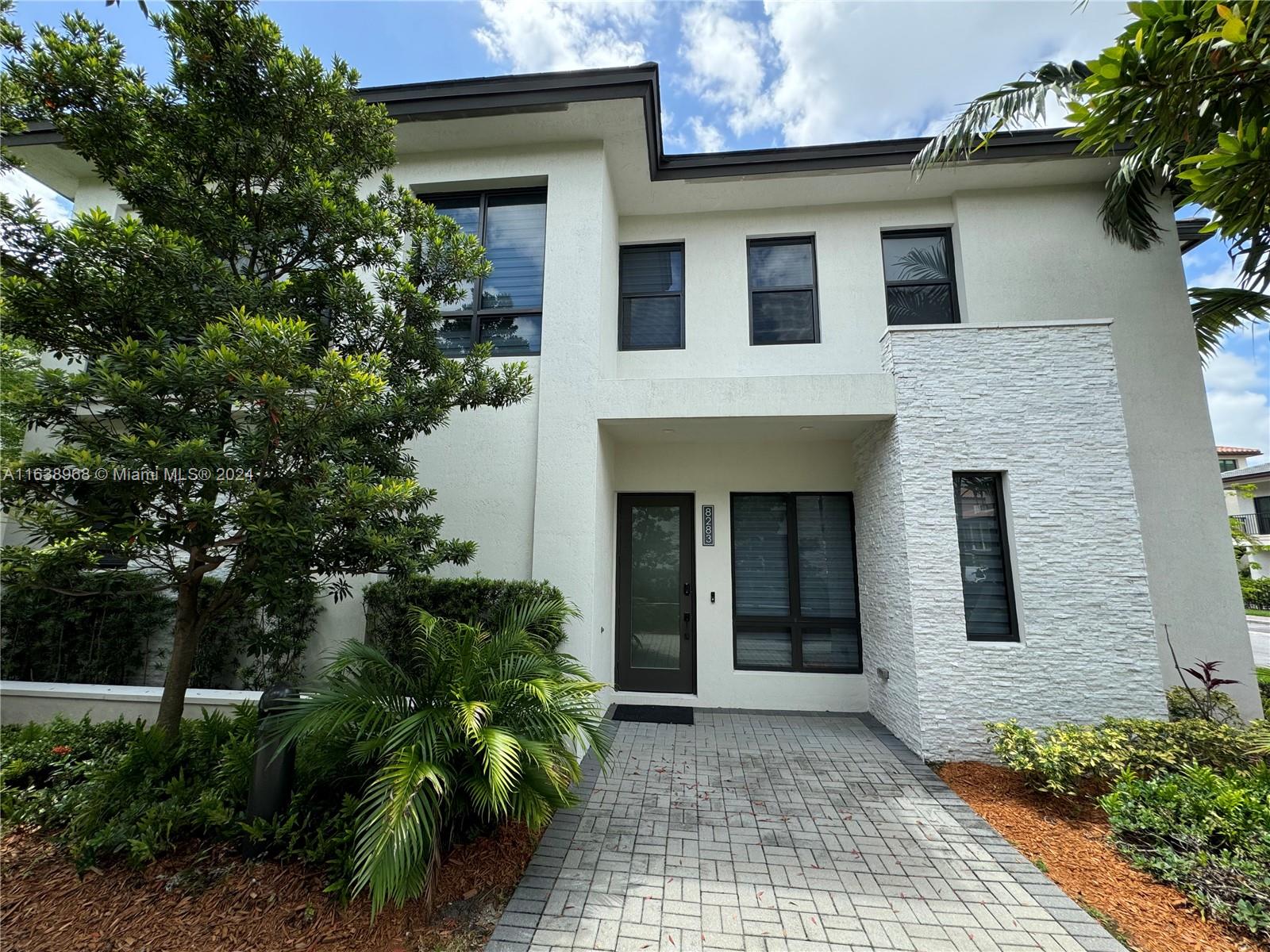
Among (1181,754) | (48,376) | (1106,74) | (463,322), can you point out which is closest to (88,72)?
(48,376)

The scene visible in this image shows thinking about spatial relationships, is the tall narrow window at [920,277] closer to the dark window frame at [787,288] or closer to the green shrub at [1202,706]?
the dark window frame at [787,288]

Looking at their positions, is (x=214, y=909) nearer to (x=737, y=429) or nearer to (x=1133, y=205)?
(x=737, y=429)

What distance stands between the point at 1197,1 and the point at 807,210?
4.02 metres

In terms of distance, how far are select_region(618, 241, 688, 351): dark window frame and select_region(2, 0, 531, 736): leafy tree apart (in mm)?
3171

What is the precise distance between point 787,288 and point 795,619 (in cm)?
461

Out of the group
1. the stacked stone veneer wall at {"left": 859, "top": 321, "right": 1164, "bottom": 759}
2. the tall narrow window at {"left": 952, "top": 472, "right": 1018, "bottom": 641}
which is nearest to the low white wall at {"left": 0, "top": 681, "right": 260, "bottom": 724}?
the stacked stone veneer wall at {"left": 859, "top": 321, "right": 1164, "bottom": 759}

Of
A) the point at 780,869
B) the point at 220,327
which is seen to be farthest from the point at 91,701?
the point at 780,869

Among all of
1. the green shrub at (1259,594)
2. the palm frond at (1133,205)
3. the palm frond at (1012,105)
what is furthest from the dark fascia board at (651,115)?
the green shrub at (1259,594)

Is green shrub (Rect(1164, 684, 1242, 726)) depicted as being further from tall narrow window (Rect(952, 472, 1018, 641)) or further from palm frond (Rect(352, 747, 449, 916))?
palm frond (Rect(352, 747, 449, 916))

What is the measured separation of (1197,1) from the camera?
346cm

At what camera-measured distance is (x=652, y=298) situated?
23.8 ft

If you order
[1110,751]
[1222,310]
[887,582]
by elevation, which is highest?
[1222,310]

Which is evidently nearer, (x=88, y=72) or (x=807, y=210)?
(x=88, y=72)

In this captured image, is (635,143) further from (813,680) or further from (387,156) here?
(813,680)
